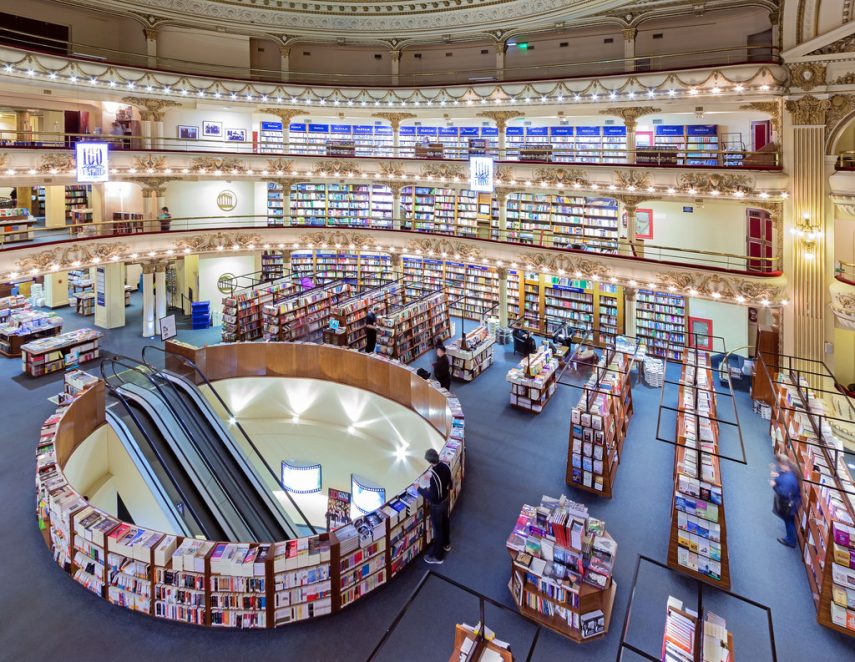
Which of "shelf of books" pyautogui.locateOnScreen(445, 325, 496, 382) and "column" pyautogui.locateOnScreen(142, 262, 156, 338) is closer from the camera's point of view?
"shelf of books" pyautogui.locateOnScreen(445, 325, 496, 382)

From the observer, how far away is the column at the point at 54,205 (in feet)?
58.5

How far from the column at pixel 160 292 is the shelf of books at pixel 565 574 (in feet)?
49.5

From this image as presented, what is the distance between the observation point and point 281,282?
17172mm

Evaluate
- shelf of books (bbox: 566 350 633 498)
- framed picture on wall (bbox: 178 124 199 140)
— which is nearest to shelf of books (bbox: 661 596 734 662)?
shelf of books (bbox: 566 350 633 498)

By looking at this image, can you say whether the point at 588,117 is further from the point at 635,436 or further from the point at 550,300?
the point at 635,436

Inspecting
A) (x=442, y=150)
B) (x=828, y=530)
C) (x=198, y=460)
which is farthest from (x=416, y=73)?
(x=828, y=530)

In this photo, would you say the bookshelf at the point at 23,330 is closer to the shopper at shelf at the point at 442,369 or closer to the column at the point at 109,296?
the column at the point at 109,296

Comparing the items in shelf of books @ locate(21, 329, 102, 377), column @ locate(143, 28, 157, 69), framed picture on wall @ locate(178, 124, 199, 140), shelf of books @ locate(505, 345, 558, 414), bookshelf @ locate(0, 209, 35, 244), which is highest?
column @ locate(143, 28, 157, 69)

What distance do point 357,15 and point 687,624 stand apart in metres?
20.9

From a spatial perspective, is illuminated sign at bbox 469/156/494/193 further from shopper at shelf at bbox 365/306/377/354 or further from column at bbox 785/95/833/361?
column at bbox 785/95/833/361

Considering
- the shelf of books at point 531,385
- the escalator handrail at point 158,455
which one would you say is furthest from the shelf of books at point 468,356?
the escalator handrail at point 158,455

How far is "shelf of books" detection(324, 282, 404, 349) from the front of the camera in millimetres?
14898

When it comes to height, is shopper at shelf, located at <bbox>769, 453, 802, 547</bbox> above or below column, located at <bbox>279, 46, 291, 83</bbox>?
below

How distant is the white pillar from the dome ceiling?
866 cm
